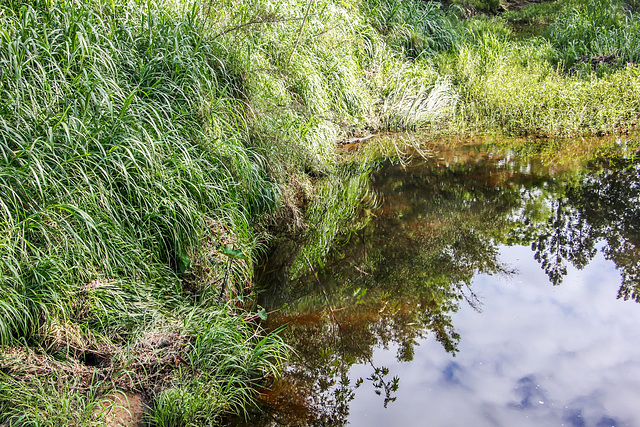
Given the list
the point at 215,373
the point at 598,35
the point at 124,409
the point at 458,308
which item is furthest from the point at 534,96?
the point at 124,409

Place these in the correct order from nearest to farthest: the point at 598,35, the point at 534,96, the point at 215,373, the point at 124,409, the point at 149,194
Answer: the point at 124,409
the point at 215,373
the point at 149,194
the point at 534,96
the point at 598,35

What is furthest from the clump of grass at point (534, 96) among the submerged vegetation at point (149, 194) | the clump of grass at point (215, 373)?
the clump of grass at point (215, 373)

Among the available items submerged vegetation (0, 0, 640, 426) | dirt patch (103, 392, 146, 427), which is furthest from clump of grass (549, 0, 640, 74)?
dirt patch (103, 392, 146, 427)

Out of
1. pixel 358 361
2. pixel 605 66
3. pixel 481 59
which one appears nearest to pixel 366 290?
pixel 358 361

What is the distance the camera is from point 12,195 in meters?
2.58

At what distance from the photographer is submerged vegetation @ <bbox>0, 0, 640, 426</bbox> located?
2.38m

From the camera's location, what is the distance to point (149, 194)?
3.05 m

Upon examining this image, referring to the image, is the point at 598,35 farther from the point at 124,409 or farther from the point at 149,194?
the point at 124,409

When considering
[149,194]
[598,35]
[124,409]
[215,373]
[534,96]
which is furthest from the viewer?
[598,35]

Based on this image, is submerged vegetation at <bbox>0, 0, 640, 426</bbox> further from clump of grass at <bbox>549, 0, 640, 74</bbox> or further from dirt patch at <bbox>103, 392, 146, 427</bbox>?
clump of grass at <bbox>549, 0, 640, 74</bbox>

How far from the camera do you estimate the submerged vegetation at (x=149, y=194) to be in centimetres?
238

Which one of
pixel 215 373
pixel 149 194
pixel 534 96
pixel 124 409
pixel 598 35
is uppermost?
pixel 598 35

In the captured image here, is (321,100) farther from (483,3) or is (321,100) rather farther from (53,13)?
(483,3)

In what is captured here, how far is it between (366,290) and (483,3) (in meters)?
16.0
